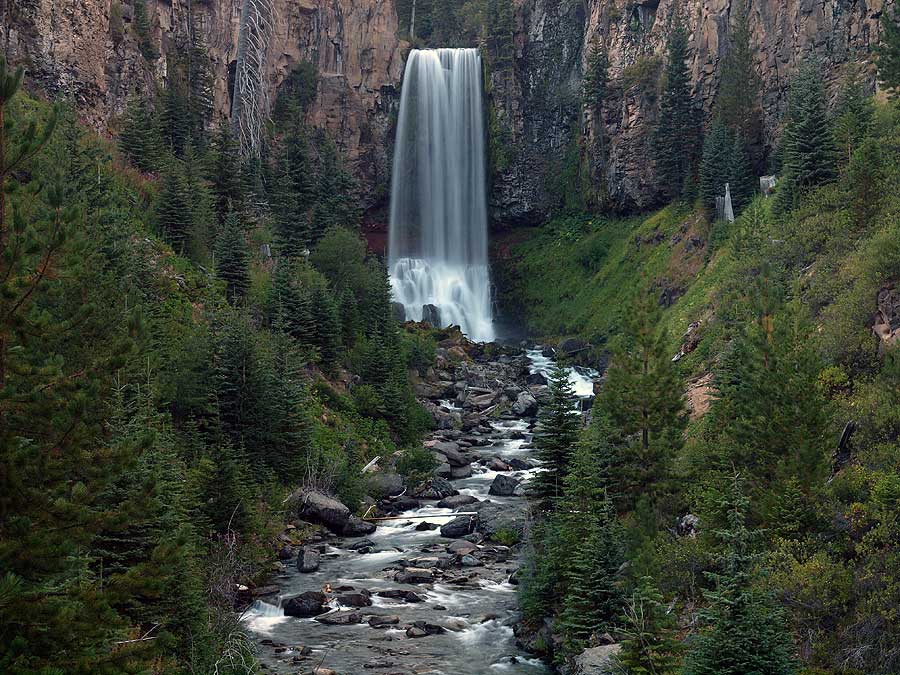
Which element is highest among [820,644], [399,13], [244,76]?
[399,13]

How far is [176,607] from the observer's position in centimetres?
1684

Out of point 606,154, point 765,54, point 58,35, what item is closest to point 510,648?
point 58,35

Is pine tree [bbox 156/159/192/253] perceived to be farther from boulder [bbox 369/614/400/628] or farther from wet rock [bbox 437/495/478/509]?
boulder [bbox 369/614/400/628]

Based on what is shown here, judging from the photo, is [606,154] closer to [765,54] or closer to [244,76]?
[765,54]

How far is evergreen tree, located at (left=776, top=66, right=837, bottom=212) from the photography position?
38469 millimetres

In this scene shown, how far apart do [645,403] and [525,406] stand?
2664 centimetres

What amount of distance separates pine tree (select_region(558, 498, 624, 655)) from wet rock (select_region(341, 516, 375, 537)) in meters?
11.6

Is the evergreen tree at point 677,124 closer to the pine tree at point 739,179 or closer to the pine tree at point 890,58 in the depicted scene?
the pine tree at point 739,179

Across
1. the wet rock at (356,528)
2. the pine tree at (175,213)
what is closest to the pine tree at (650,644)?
the wet rock at (356,528)

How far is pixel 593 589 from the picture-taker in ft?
62.8

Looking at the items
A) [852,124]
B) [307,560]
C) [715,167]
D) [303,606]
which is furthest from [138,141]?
[852,124]

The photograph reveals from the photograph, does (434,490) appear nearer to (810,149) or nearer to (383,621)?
(383,621)

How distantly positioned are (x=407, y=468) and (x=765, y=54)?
139 feet

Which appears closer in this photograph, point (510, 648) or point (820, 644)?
point (820, 644)
